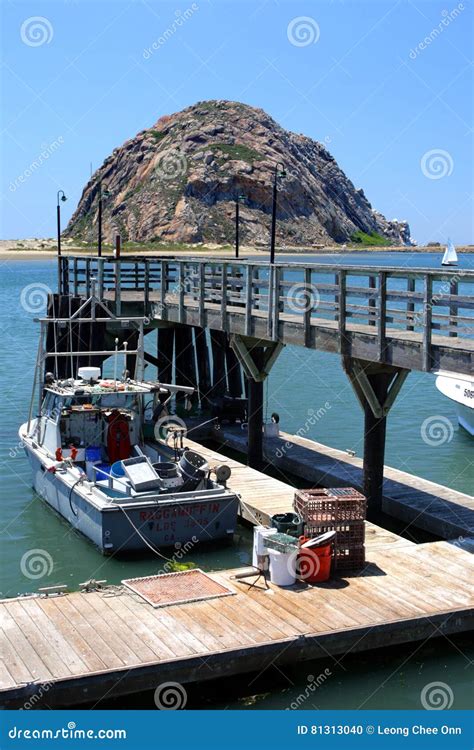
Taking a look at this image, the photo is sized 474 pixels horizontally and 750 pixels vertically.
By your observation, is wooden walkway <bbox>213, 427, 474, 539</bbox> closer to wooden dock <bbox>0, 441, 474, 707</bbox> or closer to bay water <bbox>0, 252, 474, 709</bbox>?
bay water <bbox>0, 252, 474, 709</bbox>

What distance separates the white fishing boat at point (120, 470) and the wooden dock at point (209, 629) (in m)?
2.79

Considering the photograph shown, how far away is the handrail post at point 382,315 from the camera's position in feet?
50.5

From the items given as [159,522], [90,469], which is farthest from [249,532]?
[90,469]

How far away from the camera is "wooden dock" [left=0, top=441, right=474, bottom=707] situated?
10.5m

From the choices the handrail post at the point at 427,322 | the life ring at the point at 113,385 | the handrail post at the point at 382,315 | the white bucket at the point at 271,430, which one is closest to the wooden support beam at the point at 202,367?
the white bucket at the point at 271,430

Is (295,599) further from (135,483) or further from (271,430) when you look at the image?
(271,430)

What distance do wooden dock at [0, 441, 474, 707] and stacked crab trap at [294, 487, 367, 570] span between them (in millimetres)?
325

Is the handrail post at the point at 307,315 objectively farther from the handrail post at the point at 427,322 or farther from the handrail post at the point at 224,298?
the handrail post at the point at 224,298

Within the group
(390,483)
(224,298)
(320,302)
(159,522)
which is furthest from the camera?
(224,298)

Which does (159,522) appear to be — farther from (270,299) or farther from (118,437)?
(270,299)

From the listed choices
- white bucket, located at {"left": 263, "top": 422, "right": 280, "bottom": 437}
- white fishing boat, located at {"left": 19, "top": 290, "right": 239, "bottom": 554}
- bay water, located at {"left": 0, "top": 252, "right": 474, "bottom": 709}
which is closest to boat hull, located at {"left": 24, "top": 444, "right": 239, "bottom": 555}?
white fishing boat, located at {"left": 19, "top": 290, "right": 239, "bottom": 554}

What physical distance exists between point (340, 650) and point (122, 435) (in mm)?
8108

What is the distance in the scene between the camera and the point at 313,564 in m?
13.0

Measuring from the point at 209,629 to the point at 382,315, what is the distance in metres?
5.92
